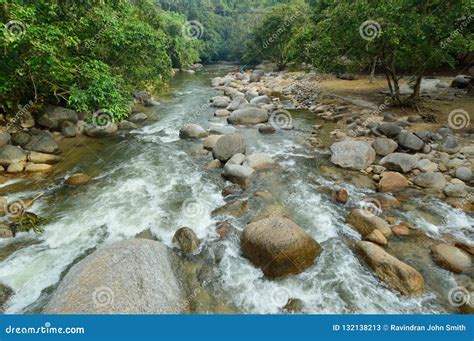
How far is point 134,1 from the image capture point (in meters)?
20.9

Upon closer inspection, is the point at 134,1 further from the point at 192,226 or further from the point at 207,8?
the point at 207,8

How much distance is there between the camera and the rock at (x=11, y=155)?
866 centimetres

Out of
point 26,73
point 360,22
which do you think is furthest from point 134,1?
point 360,22

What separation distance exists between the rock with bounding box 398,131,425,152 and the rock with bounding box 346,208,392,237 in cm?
426

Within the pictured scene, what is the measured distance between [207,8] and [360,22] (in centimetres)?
6549

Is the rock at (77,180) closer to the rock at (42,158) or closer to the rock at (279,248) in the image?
the rock at (42,158)

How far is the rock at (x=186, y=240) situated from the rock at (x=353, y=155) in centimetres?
523

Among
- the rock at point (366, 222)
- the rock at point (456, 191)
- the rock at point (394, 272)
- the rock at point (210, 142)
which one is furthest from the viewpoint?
the rock at point (210, 142)

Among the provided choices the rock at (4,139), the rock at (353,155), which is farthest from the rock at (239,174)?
the rock at (4,139)

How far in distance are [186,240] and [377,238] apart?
3.61m

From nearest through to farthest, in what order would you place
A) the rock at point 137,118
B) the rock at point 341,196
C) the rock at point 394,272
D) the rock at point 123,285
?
1. the rock at point 123,285
2. the rock at point 394,272
3. the rock at point 341,196
4. the rock at point 137,118

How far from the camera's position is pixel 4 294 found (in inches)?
180

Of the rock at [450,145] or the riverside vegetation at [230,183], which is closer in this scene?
the riverside vegetation at [230,183]

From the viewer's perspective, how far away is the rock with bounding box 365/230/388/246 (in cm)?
557
